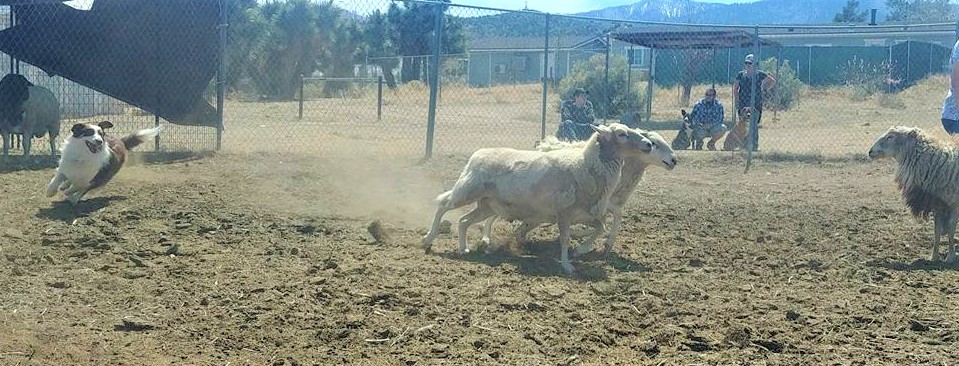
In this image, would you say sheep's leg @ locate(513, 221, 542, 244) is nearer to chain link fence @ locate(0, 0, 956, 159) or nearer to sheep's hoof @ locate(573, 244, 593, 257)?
sheep's hoof @ locate(573, 244, 593, 257)

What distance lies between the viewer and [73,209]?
9.83 metres

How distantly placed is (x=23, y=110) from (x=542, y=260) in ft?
29.9

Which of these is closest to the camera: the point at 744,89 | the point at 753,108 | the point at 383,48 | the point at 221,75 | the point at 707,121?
the point at 221,75

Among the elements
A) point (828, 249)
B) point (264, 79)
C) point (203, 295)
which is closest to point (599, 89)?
point (264, 79)

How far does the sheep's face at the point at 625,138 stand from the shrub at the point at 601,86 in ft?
48.3

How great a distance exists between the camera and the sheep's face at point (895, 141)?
884 cm

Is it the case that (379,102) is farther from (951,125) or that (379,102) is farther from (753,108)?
(951,125)

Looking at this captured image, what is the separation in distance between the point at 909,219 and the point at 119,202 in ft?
26.2

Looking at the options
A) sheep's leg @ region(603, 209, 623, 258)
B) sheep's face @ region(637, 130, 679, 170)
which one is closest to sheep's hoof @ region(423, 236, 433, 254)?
sheep's leg @ region(603, 209, 623, 258)

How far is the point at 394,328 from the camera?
5.78 metres

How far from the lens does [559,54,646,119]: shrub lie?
77.8ft

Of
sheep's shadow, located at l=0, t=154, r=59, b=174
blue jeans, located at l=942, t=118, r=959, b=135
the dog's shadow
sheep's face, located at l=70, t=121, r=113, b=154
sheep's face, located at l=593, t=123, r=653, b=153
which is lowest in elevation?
the dog's shadow

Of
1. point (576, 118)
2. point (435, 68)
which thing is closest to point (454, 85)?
point (576, 118)

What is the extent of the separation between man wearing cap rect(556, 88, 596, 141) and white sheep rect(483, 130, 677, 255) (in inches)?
224
